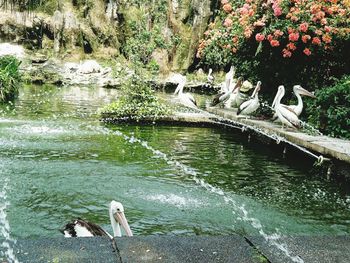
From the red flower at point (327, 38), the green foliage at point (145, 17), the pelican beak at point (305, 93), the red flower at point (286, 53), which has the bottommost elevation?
the pelican beak at point (305, 93)

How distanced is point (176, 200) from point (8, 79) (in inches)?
607

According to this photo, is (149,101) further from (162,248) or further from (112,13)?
(112,13)

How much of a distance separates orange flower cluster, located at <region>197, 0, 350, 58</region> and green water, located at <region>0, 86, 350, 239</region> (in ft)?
10.1

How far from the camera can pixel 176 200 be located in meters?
6.89

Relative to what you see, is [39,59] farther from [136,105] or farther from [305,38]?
[305,38]

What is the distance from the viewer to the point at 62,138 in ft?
36.9

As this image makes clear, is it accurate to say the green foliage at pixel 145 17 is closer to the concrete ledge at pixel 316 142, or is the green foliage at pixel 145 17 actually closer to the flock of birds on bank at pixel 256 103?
the flock of birds on bank at pixel 256 103

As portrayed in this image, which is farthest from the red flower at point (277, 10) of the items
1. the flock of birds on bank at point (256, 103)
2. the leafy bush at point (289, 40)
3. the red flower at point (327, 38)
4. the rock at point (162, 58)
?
→ the rock at point (162, 58)

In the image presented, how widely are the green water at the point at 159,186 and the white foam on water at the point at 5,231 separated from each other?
0.03 m

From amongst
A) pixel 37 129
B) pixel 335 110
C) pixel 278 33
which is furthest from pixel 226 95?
pixel 37 129

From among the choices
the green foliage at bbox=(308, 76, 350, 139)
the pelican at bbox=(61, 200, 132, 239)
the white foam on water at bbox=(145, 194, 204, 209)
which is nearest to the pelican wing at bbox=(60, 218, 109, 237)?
the pelican at bbox=(61, 200, 132, 239)

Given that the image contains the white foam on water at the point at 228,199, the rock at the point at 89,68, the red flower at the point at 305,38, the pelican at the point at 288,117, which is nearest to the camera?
the white foam on water at the point at 228,199

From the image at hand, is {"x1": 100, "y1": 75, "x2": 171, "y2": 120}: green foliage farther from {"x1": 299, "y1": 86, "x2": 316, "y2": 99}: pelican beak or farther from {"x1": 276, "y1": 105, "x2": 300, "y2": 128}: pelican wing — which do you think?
{"x1": 276, "y1": 105, "x2": 300, "y2": 128}: pelican wing

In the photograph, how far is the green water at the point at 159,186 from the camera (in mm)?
6031
